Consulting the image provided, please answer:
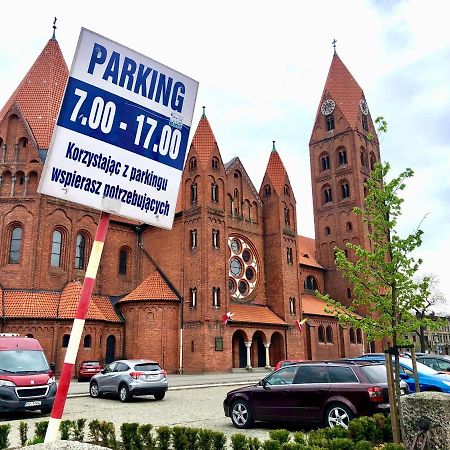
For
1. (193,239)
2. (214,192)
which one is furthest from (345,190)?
(193,239)

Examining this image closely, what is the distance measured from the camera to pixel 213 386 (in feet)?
77.8

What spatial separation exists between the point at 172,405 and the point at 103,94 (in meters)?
13.8

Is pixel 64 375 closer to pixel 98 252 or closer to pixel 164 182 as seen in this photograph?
pixel 98 252

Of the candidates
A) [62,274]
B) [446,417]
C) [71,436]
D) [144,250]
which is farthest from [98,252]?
[144,250]

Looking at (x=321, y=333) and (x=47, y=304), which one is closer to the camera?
(x=47, y=304)

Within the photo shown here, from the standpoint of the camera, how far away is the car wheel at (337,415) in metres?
10.4

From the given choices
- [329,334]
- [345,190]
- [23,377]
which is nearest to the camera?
[23,377]

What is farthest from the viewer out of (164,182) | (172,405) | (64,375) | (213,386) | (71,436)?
(213,386)

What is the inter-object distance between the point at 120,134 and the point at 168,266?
3293 cm

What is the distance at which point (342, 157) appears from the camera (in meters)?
55.6

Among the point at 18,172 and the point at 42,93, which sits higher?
the point at 42,93

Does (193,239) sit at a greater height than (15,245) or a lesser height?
greater

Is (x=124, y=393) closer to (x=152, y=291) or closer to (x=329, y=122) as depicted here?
(x=152, y=291)

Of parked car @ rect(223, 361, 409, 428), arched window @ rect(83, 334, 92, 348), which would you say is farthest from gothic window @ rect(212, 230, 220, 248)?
parked car @ rect(223, 361, 409, 428)
